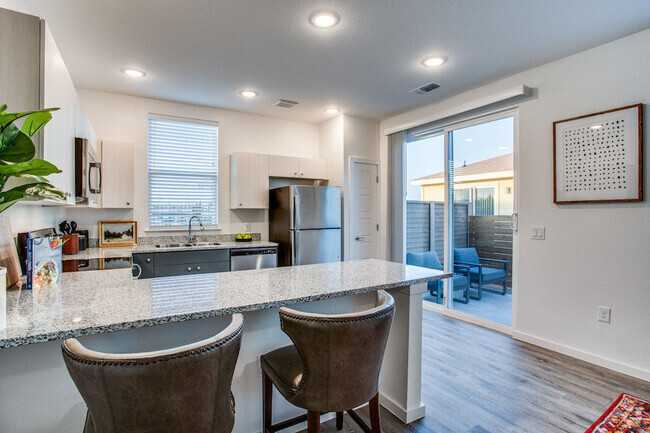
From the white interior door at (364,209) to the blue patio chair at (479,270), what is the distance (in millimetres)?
1227

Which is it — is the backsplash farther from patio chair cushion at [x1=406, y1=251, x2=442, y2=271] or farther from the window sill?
patio chair cushion at [x1=406, y1=251, x2=442, y2=271]

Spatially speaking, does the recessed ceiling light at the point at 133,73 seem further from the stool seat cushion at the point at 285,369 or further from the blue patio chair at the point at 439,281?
the blue patio chair at the point at 439,281

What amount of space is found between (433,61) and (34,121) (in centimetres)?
300

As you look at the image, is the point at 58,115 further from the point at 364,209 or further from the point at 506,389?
the point at 364,209

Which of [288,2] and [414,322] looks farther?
[288,2]

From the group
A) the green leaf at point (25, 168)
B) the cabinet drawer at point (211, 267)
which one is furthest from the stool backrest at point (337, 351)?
the cabinet drawer at point (211, 267)

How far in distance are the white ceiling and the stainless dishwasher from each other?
1866mm

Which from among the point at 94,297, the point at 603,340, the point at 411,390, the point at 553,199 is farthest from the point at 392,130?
the point at 94,297

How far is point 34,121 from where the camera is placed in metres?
0.97

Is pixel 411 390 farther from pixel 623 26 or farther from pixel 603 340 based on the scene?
pixel 623 26

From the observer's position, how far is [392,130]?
4.69 metres

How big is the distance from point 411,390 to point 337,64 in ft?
9.00

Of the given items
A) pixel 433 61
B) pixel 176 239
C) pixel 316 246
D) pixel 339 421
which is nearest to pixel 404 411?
pixel 339 421

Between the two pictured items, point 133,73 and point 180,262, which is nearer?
point 133,73
